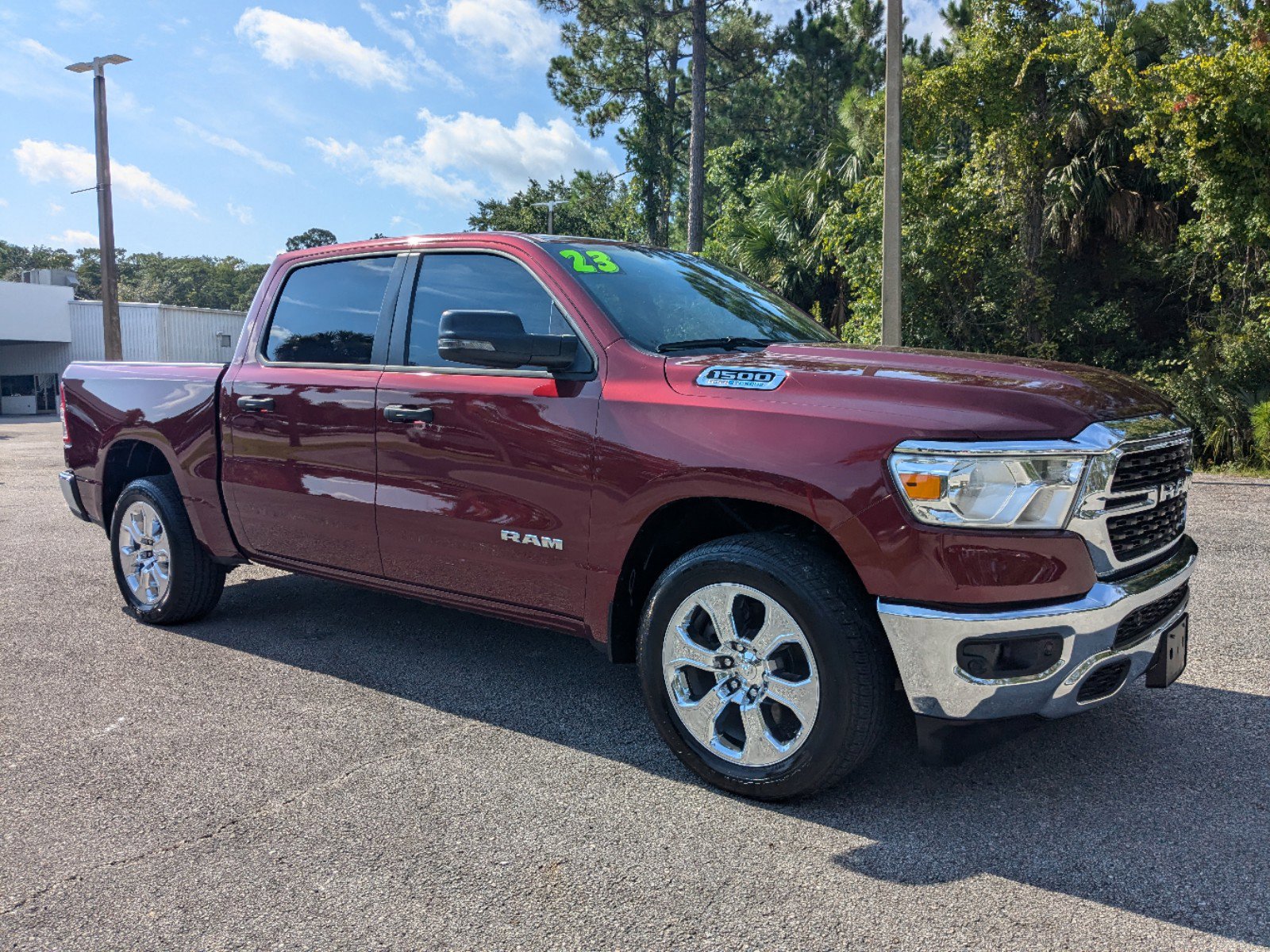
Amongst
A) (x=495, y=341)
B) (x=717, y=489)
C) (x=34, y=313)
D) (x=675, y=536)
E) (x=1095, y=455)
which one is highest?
(x=34, y=313)

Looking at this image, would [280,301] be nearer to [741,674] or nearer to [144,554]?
[144,554]

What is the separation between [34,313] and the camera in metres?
40.6

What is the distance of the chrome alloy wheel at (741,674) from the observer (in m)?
3.22

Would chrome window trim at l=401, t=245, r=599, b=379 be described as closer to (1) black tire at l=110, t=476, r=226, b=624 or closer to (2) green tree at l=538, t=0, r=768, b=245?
(1) black tire at l=110, t=476, r=226, b=624

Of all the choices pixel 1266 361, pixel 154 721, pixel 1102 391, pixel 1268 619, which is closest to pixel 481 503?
pixel 154 721

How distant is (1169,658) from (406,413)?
285 centimetres

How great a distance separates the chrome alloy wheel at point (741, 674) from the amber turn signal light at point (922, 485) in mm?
541

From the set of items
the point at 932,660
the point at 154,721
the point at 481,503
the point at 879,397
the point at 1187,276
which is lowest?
the point at 154,721

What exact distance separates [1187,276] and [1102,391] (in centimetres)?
1752

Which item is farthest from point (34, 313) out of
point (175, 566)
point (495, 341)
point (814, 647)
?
point (814, 647)

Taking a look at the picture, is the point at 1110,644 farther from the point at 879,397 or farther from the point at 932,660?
the point at 879,397

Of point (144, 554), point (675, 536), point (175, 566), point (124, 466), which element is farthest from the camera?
point (124, 466)

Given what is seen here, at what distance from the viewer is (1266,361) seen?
14070mm

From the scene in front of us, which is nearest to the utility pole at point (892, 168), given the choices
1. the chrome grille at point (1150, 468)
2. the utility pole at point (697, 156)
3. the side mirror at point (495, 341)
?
the utility pole at point (697, 156)
